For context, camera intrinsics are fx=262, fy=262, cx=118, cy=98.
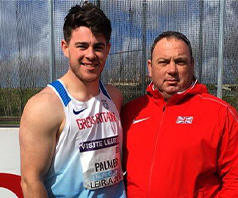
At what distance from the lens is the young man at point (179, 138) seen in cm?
173

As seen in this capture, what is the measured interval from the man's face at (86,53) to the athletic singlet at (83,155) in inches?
6.5

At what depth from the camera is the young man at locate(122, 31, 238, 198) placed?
1734mm

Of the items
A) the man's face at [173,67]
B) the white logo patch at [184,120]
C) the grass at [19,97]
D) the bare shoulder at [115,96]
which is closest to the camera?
the white logo patch at [184,120]

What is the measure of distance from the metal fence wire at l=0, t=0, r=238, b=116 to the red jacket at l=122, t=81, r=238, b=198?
1189 mm

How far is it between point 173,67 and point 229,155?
0.72m

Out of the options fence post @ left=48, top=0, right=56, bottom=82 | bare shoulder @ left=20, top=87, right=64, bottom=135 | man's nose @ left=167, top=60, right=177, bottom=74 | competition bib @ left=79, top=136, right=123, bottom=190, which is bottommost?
competition bib @ left=79, top=136, right=123, bottom=190

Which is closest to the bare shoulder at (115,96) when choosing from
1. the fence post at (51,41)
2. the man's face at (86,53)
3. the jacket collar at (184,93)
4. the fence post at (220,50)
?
the jacket collar at (184,93)

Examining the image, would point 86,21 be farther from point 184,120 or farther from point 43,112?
point 184,120

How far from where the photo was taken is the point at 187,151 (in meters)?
1.75

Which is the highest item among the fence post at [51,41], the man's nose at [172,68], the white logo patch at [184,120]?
the fence post at [51,41]

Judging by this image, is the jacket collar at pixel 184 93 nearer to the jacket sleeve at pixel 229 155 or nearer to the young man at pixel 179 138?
the young man at pixel 179 138

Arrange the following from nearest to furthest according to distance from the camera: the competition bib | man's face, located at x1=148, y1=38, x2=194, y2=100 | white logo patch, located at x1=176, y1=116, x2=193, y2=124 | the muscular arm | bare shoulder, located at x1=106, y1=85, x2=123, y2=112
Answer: the muscular arm
the competition bib
white logo patch, located at x1=176, y1=116, x2=193, y2=124
man's face, located at x1=148, y1=38, x2=194, y2=100
bare shoulder, located at x1=106, y1=85, x2=123, y2=112

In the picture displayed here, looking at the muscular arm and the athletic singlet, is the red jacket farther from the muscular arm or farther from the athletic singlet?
the muscular arm

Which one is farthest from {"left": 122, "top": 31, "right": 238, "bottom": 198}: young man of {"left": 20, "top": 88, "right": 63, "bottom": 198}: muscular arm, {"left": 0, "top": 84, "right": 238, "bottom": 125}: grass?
{"left": 0, "top": 84, "right": 238, "bottom": 125}: grass
